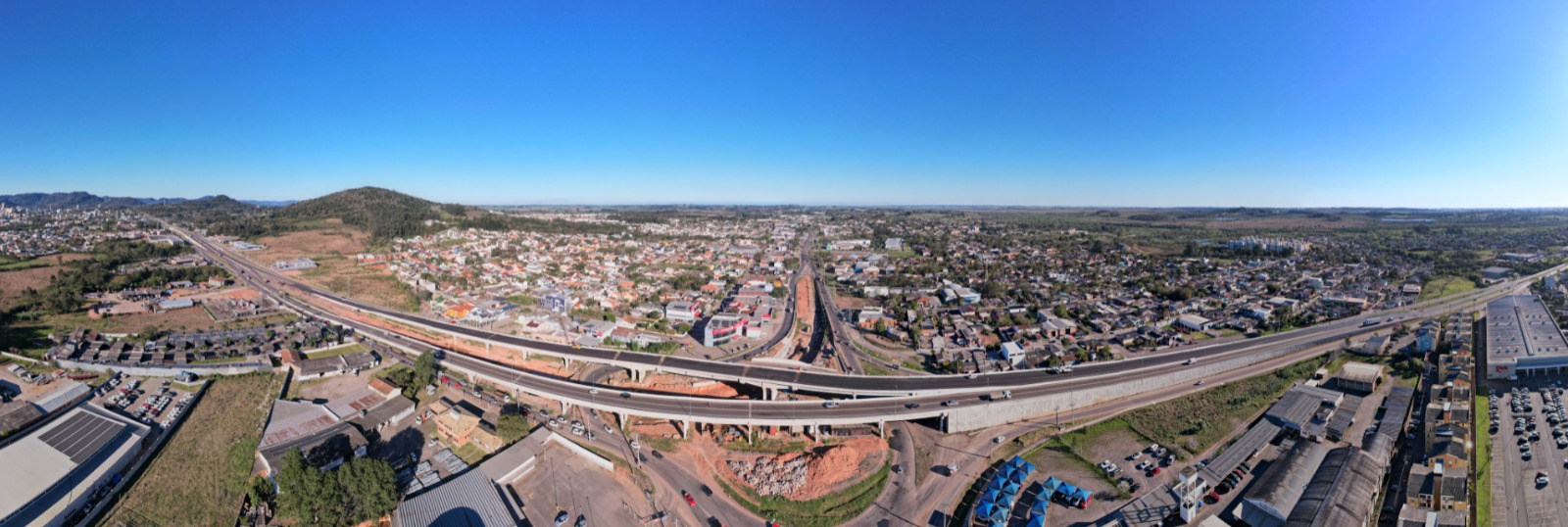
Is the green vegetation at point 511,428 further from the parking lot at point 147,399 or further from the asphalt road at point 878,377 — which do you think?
the parking lot at point 147,399

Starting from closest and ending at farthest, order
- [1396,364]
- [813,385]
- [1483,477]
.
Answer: [1483,477] < [813,385] < [1396,364]

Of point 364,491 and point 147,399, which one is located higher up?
point 364,491

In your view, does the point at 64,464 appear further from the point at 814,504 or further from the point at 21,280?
the point at 21,280

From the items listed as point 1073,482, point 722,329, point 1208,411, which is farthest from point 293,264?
point 1208,411

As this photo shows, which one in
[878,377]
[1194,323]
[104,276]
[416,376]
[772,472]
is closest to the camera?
[772,472]

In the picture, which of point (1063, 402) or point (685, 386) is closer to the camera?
point (1063, 402)

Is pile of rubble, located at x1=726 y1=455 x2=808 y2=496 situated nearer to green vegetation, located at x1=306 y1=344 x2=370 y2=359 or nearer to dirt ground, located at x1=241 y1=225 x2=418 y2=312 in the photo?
green vegetation, located at x1=306 y1=344 x2=370 y2=359

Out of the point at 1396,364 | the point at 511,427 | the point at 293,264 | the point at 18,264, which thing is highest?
the point at 18,264
